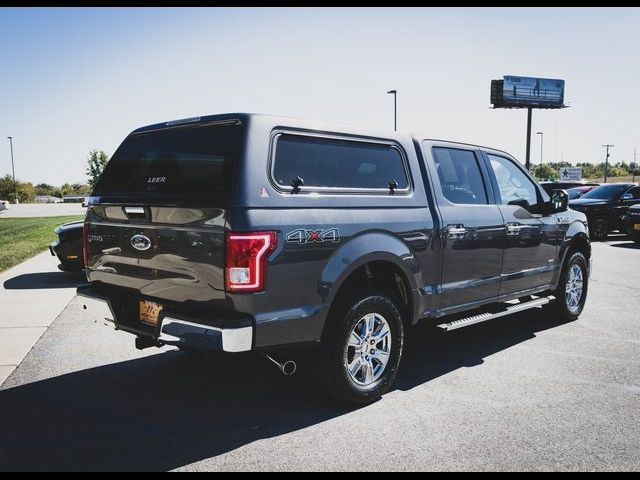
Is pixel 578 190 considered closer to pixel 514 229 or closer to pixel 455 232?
pixel 514 229

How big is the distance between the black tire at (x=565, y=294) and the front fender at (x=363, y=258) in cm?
292

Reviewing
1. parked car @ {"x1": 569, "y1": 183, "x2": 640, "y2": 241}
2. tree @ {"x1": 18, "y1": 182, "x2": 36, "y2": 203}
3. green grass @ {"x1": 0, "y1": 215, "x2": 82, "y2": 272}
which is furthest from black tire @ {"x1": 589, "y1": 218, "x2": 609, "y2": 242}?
tree @ {"x1": 18, "y1": 182, "x2": 36, "y2": 203}

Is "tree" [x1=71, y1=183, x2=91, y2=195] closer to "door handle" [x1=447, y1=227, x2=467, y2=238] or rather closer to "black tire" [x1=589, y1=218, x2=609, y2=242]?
"black tire" [x1=589, y1=218, x2=609, y2=242]

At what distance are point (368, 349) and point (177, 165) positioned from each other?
1.91 metres

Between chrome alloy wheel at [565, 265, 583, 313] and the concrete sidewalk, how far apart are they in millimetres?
5947

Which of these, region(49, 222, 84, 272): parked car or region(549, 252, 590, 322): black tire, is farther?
region(49, 222, 84, 272): parked car

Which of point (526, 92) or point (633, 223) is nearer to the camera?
point (633, 223)

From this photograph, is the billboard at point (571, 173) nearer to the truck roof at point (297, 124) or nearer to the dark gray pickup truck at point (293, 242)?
the dark gray pickup truck at point (293, 242)

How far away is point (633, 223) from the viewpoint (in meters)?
14.4

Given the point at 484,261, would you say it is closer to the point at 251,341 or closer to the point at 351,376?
the point at 351,376

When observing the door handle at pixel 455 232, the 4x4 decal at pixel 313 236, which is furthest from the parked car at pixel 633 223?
the 4x4 decal at pixel 313 236

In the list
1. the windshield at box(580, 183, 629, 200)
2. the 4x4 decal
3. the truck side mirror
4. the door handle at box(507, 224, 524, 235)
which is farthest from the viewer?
the windshield at box(580, 183, 629, 200)

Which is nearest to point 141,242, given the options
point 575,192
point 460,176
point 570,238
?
point 460,176

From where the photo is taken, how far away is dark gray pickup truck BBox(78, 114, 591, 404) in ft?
10.3
